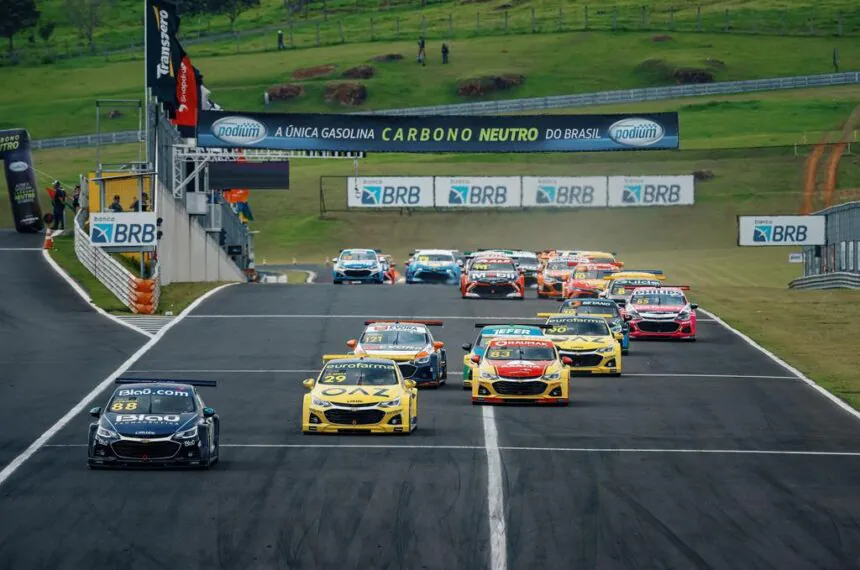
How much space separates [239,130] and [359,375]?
127 ft

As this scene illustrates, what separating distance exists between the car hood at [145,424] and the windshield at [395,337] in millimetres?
10845

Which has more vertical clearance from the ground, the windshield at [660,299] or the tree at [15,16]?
the tree at [15,16]

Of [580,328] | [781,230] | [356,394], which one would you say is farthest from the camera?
[781,230]

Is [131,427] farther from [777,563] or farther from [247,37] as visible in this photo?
[247,37]

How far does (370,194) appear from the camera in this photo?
273 feet

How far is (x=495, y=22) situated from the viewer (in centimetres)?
17038

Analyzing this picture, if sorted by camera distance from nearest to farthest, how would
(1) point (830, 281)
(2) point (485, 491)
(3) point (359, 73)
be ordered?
(2) point (485, 491) < (1) point (830, 281) < (3) point (359, 73)

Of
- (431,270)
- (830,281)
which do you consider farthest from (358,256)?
(830,281)

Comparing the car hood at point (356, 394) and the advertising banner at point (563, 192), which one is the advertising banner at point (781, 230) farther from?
the car hood at point (356, 394)

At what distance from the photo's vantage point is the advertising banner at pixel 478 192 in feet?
270

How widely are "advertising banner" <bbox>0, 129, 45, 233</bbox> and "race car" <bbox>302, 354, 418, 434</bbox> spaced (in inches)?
1563

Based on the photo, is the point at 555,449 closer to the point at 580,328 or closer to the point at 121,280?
the point at 580,328

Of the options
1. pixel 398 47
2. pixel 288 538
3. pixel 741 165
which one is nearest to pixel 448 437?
pixel 288 538

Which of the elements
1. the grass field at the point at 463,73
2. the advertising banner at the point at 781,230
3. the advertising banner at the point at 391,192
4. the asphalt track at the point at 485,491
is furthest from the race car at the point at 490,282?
the grass field at the point at 463,73
